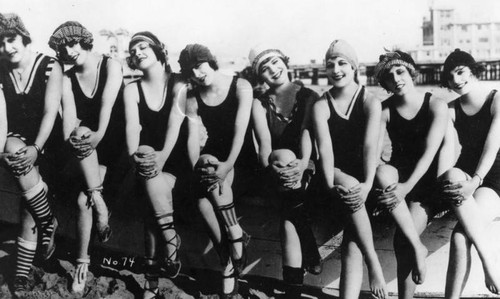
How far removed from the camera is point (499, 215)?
3559 mm

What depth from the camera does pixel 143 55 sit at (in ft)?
12.9

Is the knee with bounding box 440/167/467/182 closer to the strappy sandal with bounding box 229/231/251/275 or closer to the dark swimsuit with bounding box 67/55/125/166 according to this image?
the strappy sandal with bounding box 229/231/251/275

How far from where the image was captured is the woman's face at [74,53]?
13.1ft

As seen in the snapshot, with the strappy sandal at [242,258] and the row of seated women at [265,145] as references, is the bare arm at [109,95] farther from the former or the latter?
the strappy sandal at [242,258]

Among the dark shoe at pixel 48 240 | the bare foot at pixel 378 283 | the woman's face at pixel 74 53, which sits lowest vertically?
the bare foot at pixel 378 283

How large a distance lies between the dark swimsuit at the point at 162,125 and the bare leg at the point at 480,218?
6.32 feet

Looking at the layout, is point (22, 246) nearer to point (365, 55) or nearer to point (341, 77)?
point (341, 77)

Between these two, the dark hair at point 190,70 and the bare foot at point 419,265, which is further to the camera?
the dark hair at point 190,70

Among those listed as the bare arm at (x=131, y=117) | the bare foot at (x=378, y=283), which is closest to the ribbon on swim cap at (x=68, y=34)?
the bare arm at (x=131, y=117)

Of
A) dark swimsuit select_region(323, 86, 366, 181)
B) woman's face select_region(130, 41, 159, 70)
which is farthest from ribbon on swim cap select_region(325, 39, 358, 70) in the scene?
woman's face select_region(130, 41, 159, 70)

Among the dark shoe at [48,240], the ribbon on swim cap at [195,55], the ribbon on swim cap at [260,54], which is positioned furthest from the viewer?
the dark shoe at [48,240]

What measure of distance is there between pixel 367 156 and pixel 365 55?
1.29m

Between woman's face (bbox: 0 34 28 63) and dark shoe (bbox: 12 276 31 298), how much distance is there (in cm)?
174

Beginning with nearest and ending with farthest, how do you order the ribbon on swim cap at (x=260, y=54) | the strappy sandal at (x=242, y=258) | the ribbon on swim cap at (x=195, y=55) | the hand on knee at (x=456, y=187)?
the hand on knee at (x=456, y=187)
the ribbon on swim cap at (x=260, y=54)
the ribbon on swim cap at (x=195, y=55)
the strappy sandal at (x=242, y=258)
